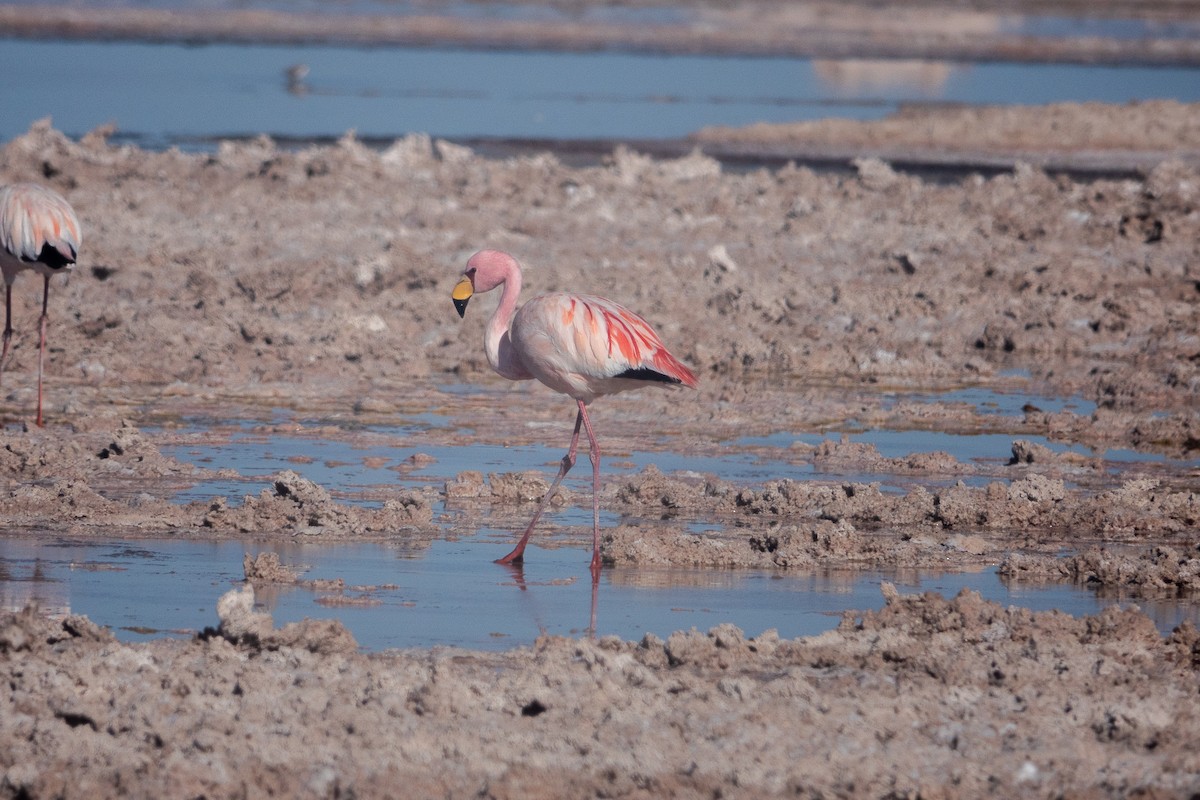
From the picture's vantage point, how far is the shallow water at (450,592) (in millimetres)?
6902

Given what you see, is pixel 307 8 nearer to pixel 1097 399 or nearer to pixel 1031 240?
pixel 1031 240

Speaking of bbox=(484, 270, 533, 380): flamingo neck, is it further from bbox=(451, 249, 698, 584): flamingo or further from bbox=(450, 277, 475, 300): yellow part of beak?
bbox=(450, 277, 475, 300): yellow part of beak

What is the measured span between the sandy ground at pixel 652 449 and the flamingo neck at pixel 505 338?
2.64 ft

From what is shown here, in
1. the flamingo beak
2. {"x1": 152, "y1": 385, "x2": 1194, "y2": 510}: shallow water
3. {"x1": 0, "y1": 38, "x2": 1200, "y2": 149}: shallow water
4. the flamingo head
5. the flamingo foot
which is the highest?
{"x1": 0, "y1": 38, "x2": 1200, "y2": 149}: shallow water

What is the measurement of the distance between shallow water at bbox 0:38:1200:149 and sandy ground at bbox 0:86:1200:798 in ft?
32.1

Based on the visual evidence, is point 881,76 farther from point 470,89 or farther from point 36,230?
point 36,230

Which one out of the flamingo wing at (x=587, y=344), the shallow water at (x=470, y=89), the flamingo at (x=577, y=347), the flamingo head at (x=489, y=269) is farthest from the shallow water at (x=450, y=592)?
the shallow water at (x=470, y=89)

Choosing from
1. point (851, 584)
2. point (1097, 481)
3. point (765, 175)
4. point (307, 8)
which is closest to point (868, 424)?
point (1097, 481)

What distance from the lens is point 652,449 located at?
10.7 meters

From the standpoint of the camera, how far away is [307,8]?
6397 cm

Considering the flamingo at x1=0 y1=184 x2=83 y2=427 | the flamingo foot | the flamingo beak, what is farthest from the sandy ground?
the flamingo beak

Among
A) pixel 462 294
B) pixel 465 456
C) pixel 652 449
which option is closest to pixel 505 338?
pixel 462 294

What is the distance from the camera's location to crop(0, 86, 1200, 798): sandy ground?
17.7 ft

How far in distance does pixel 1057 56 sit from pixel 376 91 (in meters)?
28.8
